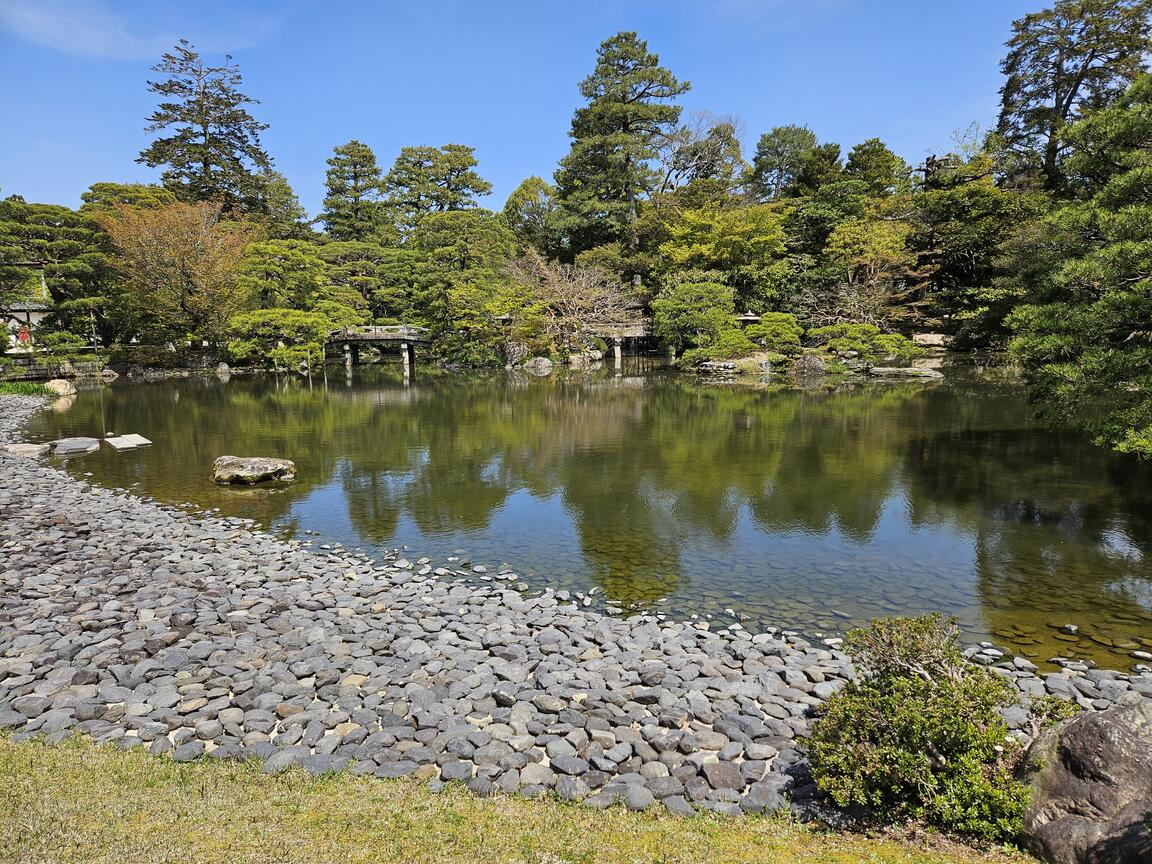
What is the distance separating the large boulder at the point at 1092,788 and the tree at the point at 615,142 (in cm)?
4265

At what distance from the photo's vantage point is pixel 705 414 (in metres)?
21.6

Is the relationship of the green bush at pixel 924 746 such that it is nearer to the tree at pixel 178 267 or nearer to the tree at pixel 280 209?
the tree at pixel 178 267

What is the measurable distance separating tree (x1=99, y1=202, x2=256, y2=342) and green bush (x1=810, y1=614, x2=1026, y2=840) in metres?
40.4

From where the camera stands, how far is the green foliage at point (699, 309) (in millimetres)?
34688

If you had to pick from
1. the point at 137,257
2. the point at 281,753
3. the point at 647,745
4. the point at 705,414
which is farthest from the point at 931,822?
the point at 137,257

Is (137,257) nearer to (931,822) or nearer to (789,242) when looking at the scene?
(789,242)

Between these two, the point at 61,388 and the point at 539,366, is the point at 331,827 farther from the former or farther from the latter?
the point at 539,366

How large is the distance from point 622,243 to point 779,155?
22.5m

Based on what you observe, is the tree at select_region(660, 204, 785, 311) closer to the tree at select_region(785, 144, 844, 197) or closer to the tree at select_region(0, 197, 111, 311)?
the tree at select_region(785, 144, 844, 197)

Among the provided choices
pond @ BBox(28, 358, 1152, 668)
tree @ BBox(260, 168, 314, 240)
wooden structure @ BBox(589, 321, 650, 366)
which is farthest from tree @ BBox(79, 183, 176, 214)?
A: wooden structure @ BBox(589, 321, 650, 366)

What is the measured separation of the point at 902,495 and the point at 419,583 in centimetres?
903

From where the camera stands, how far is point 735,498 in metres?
12.0

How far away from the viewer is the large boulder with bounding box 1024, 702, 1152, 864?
293 cm

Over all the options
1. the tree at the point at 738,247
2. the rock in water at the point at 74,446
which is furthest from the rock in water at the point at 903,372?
the rock in water at the point at 74,446
